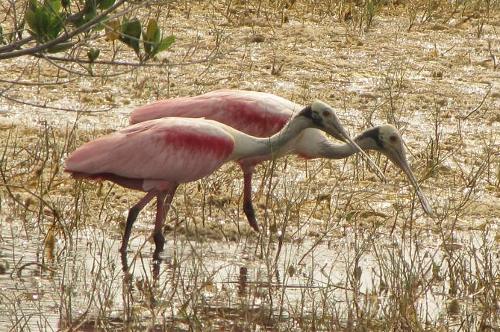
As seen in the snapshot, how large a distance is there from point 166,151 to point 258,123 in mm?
907

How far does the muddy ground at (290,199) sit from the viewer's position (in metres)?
6.36

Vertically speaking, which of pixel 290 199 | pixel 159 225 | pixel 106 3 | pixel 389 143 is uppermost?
pixel 389 143

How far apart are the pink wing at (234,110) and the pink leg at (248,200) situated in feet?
0.79

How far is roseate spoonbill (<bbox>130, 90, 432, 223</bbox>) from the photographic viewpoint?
8266 mm

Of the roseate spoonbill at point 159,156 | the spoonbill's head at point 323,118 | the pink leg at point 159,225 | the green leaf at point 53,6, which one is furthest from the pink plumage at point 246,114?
the green leaf at point 53,6

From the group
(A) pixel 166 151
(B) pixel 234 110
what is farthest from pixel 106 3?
(B) pixel 234 110

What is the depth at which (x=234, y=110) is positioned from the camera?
27.5ft

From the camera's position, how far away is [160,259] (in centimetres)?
758

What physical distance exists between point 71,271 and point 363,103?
14.0 ft

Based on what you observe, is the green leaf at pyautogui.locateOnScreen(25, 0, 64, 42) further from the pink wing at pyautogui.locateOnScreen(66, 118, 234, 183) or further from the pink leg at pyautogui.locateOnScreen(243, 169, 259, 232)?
the pink leg at pyautogui.locateOnScreen(243, 169, 259, 232)

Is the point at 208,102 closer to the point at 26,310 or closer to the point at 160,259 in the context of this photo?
the point at 160,259

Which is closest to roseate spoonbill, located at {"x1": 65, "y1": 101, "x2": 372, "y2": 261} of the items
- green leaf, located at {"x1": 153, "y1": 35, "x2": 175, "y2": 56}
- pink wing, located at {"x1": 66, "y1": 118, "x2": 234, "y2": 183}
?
pink wing, located at {"x1": 66, "y1": 118, "x2": 234, "y2": 183}

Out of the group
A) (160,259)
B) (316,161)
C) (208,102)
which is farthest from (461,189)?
(160,259)

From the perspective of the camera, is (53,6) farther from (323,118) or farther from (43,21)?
(323,118)
